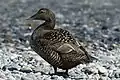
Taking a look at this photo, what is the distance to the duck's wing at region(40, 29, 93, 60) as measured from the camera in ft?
31.8

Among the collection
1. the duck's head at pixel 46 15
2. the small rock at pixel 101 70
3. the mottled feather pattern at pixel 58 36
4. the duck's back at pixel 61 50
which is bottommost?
the small rock at pixel 101 70

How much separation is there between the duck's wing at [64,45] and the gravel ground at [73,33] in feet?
1.48

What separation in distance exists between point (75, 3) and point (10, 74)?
1954cm

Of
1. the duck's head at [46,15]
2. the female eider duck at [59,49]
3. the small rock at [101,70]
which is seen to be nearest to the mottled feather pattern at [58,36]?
the female eider duck at [59,49]

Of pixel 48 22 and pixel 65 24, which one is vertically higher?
pixel 65 24

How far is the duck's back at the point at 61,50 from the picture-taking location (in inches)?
382

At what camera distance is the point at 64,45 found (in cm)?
970

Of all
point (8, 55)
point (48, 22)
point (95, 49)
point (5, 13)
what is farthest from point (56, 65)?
point (5, 13)

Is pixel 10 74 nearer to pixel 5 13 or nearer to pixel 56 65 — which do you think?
pixel 56 65

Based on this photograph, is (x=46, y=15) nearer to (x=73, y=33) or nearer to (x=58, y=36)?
(x=58, y=36)

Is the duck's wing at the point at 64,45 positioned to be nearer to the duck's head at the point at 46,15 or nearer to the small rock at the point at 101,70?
the duck's head at the point at 46,15

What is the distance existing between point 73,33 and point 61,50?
7488 millimetres

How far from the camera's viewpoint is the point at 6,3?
27688 millimetres

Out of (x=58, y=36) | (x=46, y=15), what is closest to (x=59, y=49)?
(x=58, y=36)
